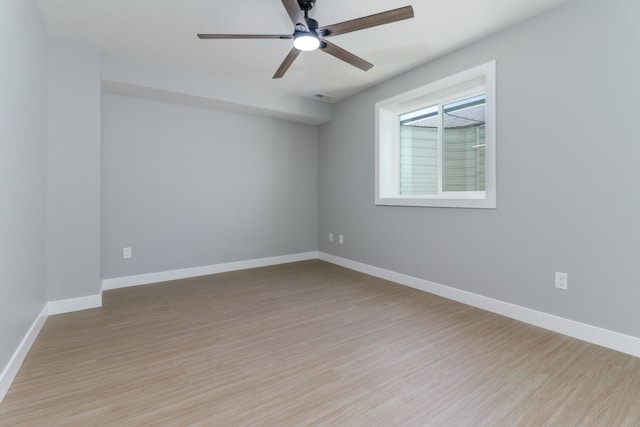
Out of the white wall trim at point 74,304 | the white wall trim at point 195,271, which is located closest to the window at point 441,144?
the white wall trim at point 195,271

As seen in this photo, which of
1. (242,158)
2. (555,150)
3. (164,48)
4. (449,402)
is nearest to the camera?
(449,402)

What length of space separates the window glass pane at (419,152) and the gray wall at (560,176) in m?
0.47

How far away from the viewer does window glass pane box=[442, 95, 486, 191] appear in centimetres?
297

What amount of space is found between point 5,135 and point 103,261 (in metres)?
2.15

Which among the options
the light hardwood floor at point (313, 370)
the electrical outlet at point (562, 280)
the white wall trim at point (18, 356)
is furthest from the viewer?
the electrical outlet at point (562, 280)

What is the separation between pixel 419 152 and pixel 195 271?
3.27 m

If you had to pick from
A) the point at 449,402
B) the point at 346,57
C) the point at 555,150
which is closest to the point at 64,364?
the point at 449,402

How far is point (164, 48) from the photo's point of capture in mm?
2887

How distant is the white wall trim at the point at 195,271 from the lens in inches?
Result: 135

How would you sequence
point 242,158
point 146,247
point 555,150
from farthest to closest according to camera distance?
1. point 242,158
2. point 146,247
3. point 555,150

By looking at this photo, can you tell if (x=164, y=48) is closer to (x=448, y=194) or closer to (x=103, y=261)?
(x=103, y=261)

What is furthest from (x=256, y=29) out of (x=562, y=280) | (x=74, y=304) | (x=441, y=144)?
(x=562, y=280)

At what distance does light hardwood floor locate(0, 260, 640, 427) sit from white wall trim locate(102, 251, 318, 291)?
0.76 meters

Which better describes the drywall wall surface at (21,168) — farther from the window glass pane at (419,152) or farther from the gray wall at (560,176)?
the window glass pane at (419,152)
